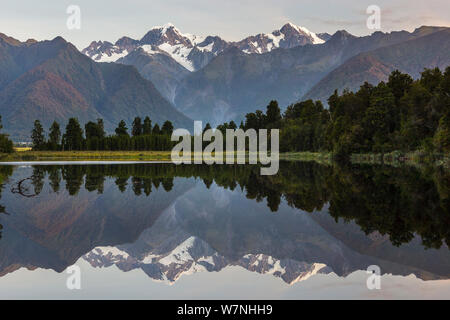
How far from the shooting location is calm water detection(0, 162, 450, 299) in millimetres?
16312

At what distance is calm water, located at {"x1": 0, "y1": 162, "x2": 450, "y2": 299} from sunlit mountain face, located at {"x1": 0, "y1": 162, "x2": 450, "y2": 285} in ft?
0.21

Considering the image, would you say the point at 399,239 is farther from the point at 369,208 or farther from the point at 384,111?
the point at 384,111

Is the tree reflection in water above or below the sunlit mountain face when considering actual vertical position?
above

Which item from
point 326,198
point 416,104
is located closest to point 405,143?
point 416,104

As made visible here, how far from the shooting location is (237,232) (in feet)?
89.9

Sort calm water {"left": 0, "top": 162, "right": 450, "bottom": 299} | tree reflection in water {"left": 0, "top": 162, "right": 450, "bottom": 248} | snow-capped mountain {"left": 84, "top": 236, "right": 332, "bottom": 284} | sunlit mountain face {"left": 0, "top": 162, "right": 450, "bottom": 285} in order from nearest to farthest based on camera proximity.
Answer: calm water {"left": 0, "top": 162, "right": 450, "bottom": 299}, snow-capped mountain {"left": 84, "top": 236, "right": 332, "bottom": 284}, sunlit mountain face {"left": 0, "top": 162, "right": 450, "bottom": 285}, tree reflection in water {"left": 0, "top": 162, "right": 450, "bottom": 248}

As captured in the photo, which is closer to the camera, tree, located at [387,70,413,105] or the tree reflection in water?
the tree reflection in water

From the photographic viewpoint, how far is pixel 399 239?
75.5ft

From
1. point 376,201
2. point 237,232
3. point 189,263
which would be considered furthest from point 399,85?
point 189,263

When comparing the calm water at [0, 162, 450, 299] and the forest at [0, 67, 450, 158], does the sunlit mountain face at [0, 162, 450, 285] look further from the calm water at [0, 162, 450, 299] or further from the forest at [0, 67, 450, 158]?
the forest at [0, 67, 450, 158]

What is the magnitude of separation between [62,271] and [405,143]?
101 metres

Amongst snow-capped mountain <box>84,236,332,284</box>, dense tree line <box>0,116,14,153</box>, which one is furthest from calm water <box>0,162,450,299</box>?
dense tree line <box>0,116,14,153</box>

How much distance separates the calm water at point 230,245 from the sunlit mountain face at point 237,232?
0.21ft
